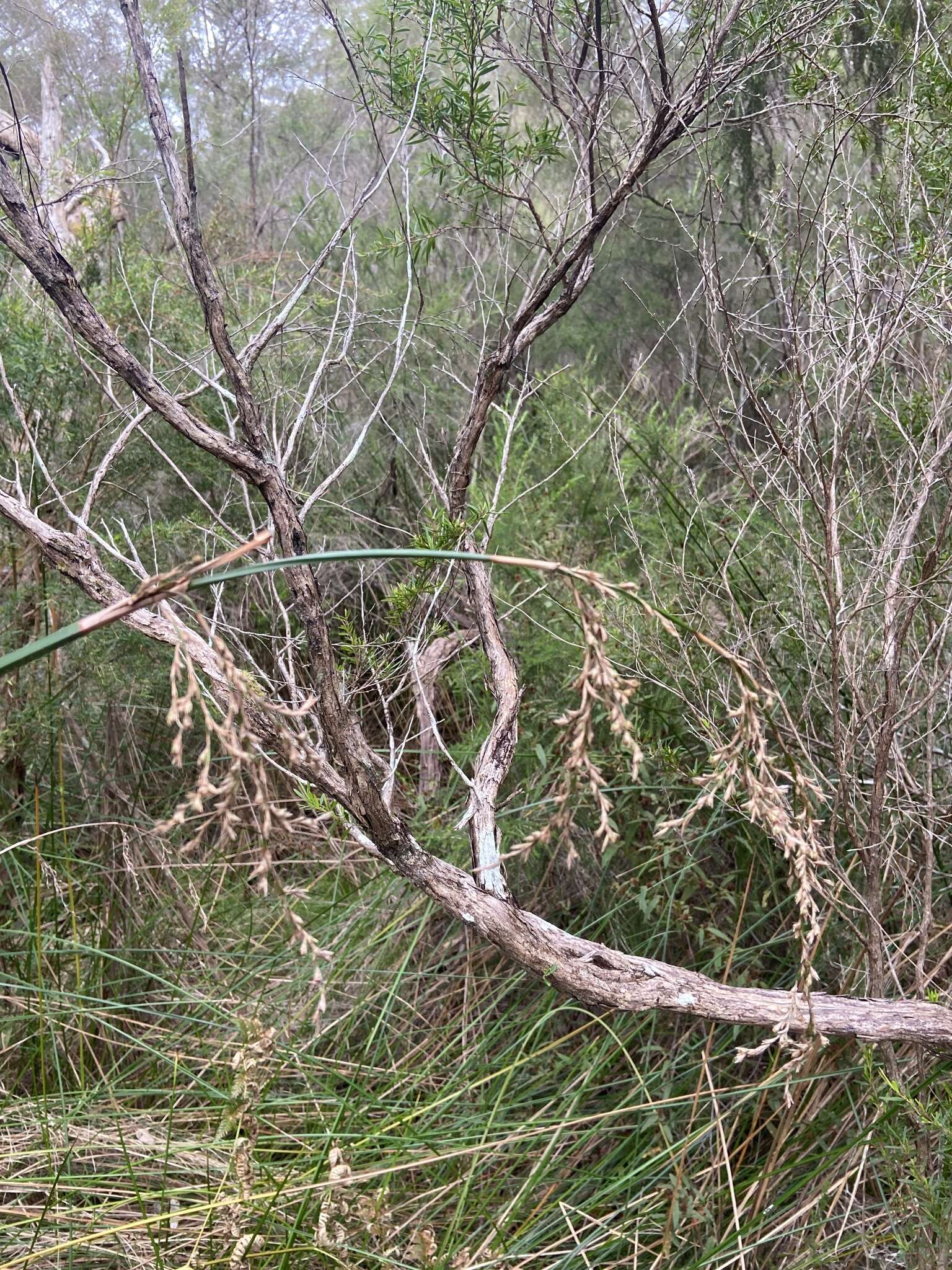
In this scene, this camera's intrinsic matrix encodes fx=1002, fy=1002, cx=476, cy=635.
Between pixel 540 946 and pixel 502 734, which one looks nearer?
pixel 540 946

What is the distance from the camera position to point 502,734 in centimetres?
177

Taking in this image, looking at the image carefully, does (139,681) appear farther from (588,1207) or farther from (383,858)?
(588,1207)

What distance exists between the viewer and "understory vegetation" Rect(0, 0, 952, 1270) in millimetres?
1666

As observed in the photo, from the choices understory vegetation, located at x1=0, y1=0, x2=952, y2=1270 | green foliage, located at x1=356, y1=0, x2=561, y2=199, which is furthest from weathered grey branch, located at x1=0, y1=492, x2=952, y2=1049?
green foliage, located at x1=356, y1=0, x2=561, y2=199

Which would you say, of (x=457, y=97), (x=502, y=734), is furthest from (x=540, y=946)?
(x=457, y=97)

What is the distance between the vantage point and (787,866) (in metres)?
2.35

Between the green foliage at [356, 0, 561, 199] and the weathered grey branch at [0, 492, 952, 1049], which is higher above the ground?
the green foliage at [356, 0, 561, 199]

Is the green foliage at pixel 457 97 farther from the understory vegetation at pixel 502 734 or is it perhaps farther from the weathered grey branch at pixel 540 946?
the weathered grey branch at pixel 540 946

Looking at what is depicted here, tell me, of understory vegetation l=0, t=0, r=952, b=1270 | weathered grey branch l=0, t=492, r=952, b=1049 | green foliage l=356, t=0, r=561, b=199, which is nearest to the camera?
weathered grey branch l=0, t=492, r=952, b=1049

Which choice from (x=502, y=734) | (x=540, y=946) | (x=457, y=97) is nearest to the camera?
(x=540, y=946)

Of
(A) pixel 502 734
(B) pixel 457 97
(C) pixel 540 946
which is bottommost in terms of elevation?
(C) pixel 540 946

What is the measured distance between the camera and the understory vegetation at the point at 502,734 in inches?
65.6

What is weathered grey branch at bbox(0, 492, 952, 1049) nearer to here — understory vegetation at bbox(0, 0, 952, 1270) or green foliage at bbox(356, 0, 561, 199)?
understory vegetation at bbox(0, 0, 952, 1270)

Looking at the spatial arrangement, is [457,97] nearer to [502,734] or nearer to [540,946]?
[502,734]
